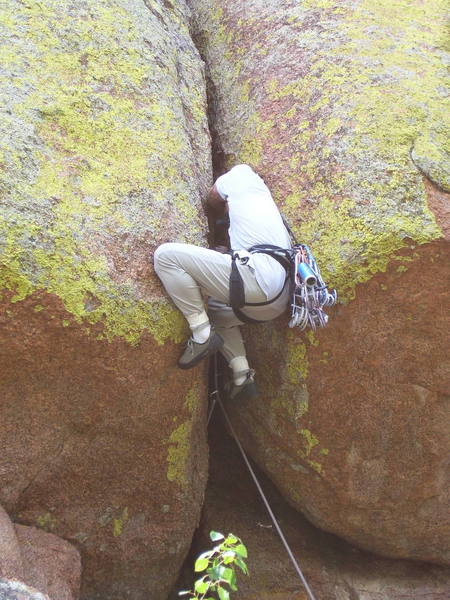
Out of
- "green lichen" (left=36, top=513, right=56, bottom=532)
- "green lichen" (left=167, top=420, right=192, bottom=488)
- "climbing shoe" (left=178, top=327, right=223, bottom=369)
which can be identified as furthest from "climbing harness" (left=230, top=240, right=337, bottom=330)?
"green lichen" (left=36, top=513, right=56, bottom=532)

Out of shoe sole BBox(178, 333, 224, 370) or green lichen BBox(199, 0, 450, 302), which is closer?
shoe sole BBox(178, 333, 224, 370)

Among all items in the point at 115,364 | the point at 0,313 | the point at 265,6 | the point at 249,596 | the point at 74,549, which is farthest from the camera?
the point at 265,6

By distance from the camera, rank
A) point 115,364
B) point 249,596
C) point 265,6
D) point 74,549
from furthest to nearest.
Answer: point 265,6
point 249,596
point 74,549
point 115,364

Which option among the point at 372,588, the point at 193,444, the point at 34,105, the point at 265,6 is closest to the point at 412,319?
the point at 193,444

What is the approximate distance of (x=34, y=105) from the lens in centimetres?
525

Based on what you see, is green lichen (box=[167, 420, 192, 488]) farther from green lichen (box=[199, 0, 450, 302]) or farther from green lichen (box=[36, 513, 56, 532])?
green lichen (box=[199, 0, 450, 302])

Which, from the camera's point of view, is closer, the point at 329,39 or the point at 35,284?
the point at 35,284

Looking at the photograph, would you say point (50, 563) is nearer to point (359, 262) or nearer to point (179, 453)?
point (179, 453)

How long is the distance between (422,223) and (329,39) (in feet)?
8.44

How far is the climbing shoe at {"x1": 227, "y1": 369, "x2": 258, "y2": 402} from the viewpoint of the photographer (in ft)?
19.4

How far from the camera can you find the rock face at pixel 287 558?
6.54 m

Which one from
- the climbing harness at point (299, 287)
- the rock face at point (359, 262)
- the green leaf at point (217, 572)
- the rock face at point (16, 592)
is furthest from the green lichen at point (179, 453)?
the green leaf at point (217, 572)

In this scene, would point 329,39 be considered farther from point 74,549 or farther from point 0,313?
point 74,549

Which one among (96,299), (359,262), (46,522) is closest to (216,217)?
(359,262)
